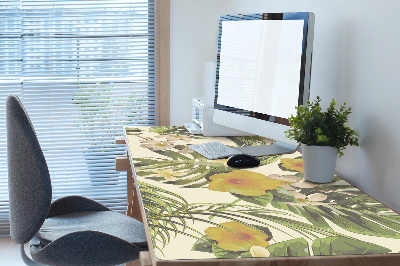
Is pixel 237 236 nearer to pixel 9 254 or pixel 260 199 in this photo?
pixel 260 199

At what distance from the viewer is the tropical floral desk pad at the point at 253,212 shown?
1.19m

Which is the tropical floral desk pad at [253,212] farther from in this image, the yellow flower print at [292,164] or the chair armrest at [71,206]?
the chair armrest at [71,206]

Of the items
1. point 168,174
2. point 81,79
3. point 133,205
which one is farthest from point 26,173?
point 81,79

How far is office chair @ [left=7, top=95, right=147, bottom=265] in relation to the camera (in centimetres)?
171

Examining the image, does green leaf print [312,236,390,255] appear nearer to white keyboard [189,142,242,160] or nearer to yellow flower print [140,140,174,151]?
white keyboard [189,142,242,160]

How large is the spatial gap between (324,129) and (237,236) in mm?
605

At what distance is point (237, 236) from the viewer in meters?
1.25

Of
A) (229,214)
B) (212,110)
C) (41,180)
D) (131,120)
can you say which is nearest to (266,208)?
(229,214)

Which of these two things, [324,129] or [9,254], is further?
[9,254]

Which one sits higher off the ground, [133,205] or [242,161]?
[242,161]

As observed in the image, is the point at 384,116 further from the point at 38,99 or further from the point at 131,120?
the point at 38,99

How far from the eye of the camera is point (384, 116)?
64.8 inches

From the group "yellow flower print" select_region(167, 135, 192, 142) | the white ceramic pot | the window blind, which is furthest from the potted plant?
the window blind

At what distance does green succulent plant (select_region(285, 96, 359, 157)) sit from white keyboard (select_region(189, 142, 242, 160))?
1.26 feet
